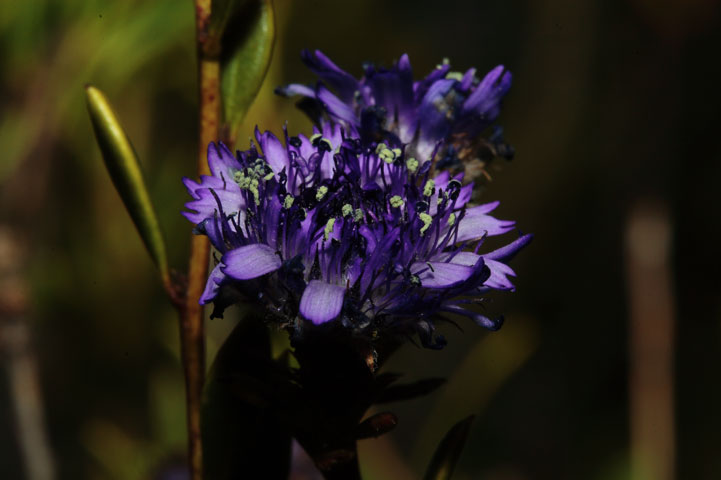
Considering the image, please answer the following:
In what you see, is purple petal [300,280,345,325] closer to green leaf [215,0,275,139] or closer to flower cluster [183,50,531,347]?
flower cluster [183,50,531,347]

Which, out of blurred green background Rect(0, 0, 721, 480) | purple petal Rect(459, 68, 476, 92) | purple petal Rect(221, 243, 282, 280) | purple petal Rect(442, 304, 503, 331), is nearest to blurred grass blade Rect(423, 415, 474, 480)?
purple petal Rect(442, 304, 503, 331)

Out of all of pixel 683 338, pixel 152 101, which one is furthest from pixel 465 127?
pixel 683 338

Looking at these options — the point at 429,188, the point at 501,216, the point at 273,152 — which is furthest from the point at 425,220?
the point at 501,216

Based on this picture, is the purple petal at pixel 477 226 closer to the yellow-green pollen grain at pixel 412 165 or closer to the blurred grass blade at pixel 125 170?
the yellow-green pollen grain at pixel 412 165

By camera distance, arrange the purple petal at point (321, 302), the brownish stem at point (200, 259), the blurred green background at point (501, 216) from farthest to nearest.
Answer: the blurred green background at point (501, 216) < the brownish stem at point (200, 259) < the purple petal at point (321, 302)

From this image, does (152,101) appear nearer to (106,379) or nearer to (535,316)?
(106,379)

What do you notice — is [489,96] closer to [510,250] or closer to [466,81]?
[466,81]

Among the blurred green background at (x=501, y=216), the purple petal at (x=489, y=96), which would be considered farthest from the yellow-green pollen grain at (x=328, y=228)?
the blurred green background at (x=501, y=216)
